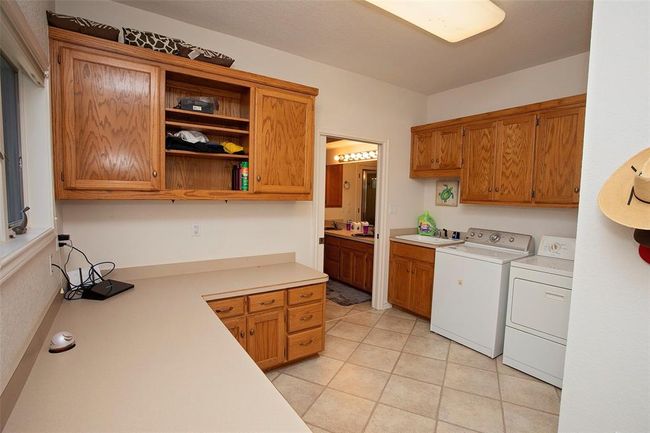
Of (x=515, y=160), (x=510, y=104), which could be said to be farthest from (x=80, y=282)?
(x=510, y=104)

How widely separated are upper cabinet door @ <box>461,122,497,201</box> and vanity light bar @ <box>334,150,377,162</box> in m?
1.96

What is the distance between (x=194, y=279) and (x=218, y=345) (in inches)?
44.5

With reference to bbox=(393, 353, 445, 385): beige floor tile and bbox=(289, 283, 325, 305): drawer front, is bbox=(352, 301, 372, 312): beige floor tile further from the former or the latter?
bbox=(289, 283, 325, 305): drawer front

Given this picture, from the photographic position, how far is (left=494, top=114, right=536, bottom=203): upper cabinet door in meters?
2.88

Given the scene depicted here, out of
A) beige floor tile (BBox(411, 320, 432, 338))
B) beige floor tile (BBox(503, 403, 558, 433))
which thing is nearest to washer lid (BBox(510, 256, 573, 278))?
beige floor tile (BBox(503, 403, 558, 433))

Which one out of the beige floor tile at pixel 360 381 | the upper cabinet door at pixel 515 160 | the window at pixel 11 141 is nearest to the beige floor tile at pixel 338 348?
the beige floor tile at pixel 360 381

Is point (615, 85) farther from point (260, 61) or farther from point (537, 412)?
point (260, 61)

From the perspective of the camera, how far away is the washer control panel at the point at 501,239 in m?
3.08

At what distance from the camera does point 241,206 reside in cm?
270

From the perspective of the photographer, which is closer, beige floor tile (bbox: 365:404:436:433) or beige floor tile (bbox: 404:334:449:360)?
beige floor tile (bbox: 365:404:436:433)

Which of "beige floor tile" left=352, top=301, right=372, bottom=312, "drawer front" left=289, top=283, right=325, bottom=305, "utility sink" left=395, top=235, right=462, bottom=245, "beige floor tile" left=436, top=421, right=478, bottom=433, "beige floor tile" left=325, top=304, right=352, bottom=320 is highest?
"utility sink" left=395, top=235, right=462, bottom=245

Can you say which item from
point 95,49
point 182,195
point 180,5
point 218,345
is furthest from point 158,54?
point 218,345

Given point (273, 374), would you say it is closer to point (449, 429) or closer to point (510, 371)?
point (449, 429)

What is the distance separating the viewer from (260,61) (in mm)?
2756
